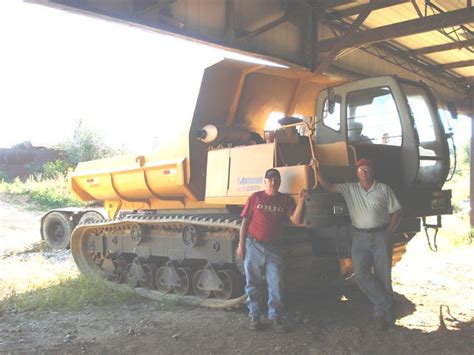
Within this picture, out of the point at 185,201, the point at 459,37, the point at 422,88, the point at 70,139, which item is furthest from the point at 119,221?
the point at 70,139

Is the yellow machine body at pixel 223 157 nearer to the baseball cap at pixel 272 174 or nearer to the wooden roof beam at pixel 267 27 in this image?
the baseball cap at pixel 272 174

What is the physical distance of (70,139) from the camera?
2500cm

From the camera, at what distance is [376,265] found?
5.12m

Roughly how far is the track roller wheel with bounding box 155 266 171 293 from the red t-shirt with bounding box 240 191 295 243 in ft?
7.21

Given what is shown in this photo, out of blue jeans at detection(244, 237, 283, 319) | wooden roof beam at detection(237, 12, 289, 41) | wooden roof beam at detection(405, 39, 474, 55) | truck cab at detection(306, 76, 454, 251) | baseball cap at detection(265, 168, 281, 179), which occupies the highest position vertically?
wooden roof beam at detection(405, 39, 474, 55)

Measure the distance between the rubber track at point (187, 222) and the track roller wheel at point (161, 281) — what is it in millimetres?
90

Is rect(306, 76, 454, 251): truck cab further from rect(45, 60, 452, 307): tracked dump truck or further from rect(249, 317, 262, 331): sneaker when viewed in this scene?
rect(249, 317, 262, 331): sneaker

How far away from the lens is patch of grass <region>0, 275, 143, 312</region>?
639 cm

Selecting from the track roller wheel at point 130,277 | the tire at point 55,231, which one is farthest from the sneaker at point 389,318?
the tire at point 55,231

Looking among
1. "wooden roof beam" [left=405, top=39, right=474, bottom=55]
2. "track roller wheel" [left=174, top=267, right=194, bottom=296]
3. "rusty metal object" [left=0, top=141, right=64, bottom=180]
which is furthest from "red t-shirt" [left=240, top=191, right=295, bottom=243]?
"rusty metal object" [left=0, top=141, right=64, bottom=180]

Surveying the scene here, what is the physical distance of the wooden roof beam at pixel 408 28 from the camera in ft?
30.2

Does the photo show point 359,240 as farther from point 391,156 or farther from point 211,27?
point 211,27

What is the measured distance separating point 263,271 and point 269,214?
0.61 m

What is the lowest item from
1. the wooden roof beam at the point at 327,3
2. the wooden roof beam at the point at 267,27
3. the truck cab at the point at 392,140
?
the truck cab at the point at 392,140
